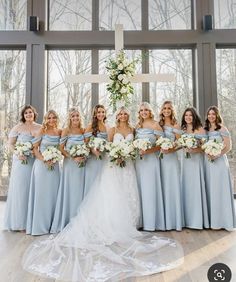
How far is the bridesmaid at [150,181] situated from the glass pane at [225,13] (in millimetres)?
3168

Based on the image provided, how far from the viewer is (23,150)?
3.62 metres

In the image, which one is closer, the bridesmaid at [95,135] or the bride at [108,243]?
the bride at [108,243]

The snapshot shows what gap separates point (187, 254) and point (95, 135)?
190cm

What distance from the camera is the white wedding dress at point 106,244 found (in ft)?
7.98

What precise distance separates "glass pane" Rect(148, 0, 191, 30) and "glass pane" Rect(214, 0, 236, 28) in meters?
0.57

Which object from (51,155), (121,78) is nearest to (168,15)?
(121,78)

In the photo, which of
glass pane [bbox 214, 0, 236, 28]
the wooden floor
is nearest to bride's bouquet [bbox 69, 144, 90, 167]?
the wooden floor

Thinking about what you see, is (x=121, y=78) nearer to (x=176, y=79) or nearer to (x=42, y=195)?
(x=42, y=195)

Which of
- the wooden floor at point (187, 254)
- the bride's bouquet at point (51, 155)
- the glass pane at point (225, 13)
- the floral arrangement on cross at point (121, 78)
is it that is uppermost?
the glass pane at point (225, 13)

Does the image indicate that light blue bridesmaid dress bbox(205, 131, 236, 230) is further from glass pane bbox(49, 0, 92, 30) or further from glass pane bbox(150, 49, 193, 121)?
glass pane bbox(49, 0, 92, 30)

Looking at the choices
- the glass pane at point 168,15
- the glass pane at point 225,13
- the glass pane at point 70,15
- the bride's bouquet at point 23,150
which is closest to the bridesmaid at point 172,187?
the bride's bouquet at point 23,150

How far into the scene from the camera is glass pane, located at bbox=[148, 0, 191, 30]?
5.66 m

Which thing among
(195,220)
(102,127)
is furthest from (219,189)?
(102,127)

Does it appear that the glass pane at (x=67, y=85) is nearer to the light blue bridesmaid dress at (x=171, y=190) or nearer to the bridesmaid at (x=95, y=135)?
the bridesmaid at (x=95, y=135)
